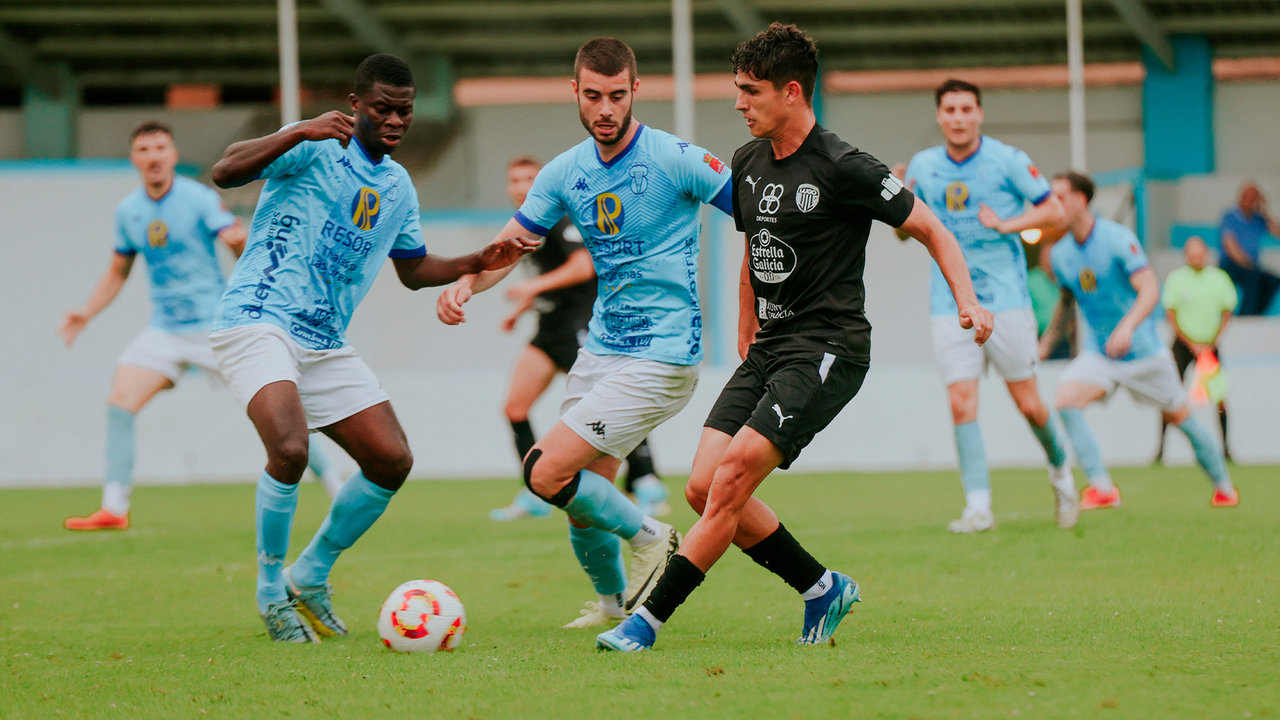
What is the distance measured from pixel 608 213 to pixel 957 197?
343cm

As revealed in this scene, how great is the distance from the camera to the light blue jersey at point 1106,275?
8906 mm

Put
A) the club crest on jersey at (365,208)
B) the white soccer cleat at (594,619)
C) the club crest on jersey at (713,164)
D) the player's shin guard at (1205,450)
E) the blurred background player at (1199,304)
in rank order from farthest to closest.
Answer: the blurred background player at (1199,304), the player's shin guard at (1205,450), the white soccer cleat at (594,619), the club crest on jersey at (365,208), the club crest on jersey at (713,164)

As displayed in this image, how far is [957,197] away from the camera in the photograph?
7930mm

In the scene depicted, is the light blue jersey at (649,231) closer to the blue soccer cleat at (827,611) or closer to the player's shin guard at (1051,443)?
the blue soccer cleat at (827,611)

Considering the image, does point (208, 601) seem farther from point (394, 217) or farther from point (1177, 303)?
point (1177, 303)

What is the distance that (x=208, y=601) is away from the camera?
6.19 meters

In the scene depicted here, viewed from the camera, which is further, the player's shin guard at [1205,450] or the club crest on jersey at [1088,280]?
the club crest on jersey at [1088,280]

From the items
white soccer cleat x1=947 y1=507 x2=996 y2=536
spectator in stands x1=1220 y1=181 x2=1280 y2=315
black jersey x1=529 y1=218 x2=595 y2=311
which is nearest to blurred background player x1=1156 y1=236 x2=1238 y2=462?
spectator in stands x1=1220 y1=181 x2=1280 y2=315

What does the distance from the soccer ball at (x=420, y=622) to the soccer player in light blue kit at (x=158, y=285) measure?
176 inches

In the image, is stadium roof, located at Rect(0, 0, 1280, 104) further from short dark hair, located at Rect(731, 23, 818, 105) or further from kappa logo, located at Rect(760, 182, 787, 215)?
kappa logo, located at Rect(760, 182, 787, 215)

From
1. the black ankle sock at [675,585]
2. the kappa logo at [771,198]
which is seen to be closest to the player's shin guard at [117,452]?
the black ankle sock at [675,585]

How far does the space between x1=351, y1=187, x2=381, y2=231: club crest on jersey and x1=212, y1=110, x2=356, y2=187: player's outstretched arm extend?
1.18 feet

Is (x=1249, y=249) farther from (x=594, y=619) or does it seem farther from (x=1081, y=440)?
(x=594, y=619)

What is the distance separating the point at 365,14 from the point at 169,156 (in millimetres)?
11146
